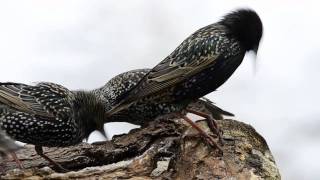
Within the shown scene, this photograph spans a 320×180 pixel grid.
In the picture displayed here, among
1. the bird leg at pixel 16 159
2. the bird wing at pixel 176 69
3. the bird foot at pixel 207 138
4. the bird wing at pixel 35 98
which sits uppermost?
the bird wing at pixel 176 69

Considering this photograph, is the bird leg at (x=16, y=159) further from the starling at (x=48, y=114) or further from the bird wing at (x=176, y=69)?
the bird wing at (x=176, y=69)

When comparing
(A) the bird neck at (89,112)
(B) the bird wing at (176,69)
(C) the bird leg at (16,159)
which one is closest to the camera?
(C) the bird leg at (16,159)

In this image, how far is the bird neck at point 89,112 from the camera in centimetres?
569

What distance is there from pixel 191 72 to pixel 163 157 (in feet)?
2.47

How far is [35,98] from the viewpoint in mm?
5625

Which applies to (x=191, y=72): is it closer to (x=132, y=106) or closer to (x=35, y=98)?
(x=132, y=106)

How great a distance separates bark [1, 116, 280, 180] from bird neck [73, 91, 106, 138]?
0.53 feet

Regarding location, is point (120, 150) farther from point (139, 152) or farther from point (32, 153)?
point (32, 153)

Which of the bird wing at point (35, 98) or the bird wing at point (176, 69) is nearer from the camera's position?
the bird wing at point (176, 69)

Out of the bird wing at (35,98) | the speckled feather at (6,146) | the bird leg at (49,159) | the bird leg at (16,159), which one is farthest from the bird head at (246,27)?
the speckled feather at (6,146)

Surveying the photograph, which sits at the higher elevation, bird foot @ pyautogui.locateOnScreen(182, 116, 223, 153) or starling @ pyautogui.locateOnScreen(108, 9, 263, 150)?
starling @ pyautogui.locateOnScreen(108, 9, 263, 150)

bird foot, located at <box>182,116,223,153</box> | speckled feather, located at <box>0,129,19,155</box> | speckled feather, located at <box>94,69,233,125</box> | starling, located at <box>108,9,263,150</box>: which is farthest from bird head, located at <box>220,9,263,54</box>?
speckled feather, located at <box>0,129,19,155</box>

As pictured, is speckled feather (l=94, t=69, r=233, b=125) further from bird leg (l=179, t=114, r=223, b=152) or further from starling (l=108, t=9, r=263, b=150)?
bird leg (l=179, t=114, r=223, b=152)

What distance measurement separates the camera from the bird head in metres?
5.57
